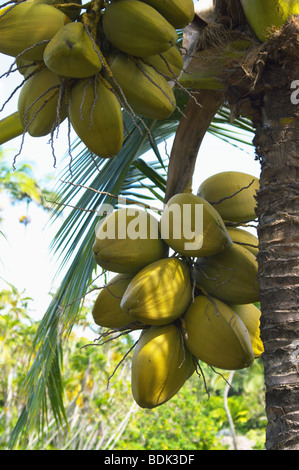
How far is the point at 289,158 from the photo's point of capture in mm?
1516

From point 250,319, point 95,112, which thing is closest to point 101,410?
point 250,319

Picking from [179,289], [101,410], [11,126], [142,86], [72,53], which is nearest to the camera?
[72,53]

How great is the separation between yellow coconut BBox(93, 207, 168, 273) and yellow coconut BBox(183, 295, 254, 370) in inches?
8.4

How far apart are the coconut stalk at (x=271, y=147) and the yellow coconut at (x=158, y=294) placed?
23 cm

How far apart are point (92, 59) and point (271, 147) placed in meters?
0.60

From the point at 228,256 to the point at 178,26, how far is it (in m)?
0.69

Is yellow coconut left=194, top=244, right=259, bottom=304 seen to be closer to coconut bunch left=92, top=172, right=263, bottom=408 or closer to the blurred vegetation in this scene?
coconut bunch left=92, top=172, right=263, bottom=408

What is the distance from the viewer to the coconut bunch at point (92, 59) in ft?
4.19

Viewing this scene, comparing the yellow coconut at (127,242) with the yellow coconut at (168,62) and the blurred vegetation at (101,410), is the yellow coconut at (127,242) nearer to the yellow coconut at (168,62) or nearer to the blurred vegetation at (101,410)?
the yellow coconut at (168,62)

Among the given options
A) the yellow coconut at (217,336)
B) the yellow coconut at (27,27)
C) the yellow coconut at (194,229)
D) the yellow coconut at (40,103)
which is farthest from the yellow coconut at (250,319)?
the yellow coconut at (27,27)

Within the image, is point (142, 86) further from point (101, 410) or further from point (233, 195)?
point (101, 410)

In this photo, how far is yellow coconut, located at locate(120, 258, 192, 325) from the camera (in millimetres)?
1452

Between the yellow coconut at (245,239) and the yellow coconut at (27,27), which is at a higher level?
the yellow coconut at (27,27)

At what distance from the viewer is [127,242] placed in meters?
1.54
